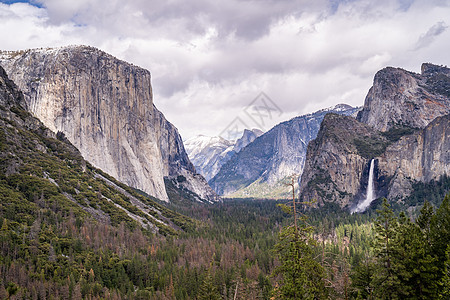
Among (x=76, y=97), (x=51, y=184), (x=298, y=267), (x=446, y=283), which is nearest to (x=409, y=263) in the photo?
(x=446, y=283)

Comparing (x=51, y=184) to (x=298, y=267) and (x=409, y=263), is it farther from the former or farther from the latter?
(x=409, y=263)

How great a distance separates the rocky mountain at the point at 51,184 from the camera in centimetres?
10344

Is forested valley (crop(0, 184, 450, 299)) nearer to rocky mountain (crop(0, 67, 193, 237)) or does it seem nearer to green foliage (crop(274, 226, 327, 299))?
green foliage (crop(274, 226, 327, 299))

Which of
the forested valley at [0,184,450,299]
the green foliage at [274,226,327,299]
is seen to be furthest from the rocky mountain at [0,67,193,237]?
the green foliage at [274,226,327,299]

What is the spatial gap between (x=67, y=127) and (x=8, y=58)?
5470 cm

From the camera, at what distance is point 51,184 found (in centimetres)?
11788

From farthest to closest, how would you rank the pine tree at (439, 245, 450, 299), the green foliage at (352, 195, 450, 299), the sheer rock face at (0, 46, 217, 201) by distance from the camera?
1. the sheer rock face at (0, 46, 217, 201)
2. the green foliage at (352, 195, 450, 299)
3. the pine tree at (439, 245, 450, 299)

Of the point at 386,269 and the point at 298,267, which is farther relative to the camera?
the point at 386,269

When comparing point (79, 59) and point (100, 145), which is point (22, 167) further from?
point (79, 59)

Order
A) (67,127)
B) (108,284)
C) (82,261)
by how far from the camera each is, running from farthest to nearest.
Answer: (67,127)
(82,261)
(108,284)

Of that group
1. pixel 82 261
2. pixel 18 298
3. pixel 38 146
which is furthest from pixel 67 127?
pixel 18 298

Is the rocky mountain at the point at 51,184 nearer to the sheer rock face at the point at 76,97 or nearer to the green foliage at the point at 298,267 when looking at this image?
the sheer rock face at the point at 76,97

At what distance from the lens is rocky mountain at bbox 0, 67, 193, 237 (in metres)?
103

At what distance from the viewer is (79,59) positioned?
7293 inches
